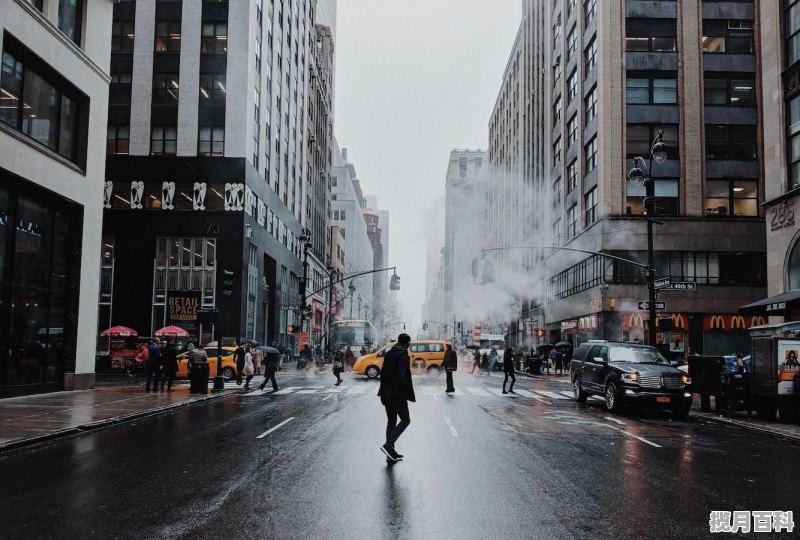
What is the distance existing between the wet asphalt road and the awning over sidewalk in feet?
26.9

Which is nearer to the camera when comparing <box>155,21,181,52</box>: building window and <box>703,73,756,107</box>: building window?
<box>703,73,756,107</box>: building window

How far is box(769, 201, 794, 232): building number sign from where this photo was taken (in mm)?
23984

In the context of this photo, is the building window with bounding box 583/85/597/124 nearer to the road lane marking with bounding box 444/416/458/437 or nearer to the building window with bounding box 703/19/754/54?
the building window with bounding box 703/19/754/54

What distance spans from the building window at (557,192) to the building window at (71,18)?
128ft

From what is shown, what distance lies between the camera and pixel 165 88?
42.2m

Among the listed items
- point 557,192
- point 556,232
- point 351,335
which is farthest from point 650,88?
point 351,335

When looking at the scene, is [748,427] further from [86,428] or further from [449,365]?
[86,428]

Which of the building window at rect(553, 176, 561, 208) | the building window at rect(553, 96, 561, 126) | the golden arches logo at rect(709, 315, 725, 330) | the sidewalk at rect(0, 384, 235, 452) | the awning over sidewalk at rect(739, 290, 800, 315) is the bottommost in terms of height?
the sidewalk at rect(0, 384, 235, 452)

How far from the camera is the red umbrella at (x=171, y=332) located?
36.3 meters

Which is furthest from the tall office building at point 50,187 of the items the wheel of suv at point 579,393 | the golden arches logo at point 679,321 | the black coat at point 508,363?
the golden arches logo at point 679,321

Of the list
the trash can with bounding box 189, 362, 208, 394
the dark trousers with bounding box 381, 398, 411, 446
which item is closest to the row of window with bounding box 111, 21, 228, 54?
the trash can with bounding box 189, 362, 208, 394

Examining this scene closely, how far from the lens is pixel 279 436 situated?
11.6m

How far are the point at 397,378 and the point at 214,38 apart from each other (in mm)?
39192

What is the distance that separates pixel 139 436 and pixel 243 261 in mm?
29821
